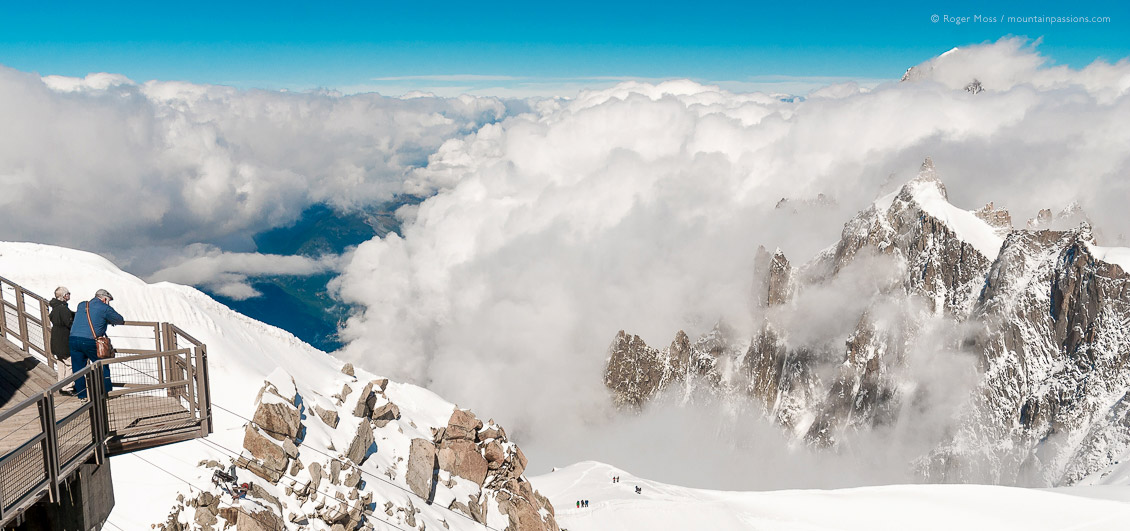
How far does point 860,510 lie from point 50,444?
206 ft

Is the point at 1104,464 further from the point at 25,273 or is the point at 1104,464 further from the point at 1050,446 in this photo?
the point at 25,273

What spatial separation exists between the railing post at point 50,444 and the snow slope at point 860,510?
45.0 m

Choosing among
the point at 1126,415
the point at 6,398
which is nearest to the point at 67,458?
the point at 6,398

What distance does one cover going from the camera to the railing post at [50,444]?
35.4 feet

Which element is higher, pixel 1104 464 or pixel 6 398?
pixel 6 398

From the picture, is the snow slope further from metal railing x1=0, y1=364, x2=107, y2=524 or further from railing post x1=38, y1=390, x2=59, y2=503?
railing post x1=38, y1=390, x2=59, y2=503

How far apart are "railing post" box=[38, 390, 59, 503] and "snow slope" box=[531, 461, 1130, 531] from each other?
44986 millimetres

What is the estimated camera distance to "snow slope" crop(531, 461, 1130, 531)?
51406 millimetres

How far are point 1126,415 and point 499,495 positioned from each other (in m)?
172

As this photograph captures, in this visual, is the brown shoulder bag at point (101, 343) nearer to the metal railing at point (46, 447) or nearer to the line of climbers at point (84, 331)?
the line of climbers at point (84, 331)

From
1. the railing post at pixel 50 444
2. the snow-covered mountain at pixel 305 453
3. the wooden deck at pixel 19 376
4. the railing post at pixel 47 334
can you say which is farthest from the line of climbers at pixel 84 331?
the snow-covered mountain at pixel 305 453

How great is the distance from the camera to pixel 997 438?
198000 millimetres

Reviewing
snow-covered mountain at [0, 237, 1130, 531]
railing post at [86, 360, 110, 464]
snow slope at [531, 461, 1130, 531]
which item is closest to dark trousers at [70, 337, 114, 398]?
railing post at [86, 360, 110, 464]

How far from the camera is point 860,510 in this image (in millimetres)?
58562
